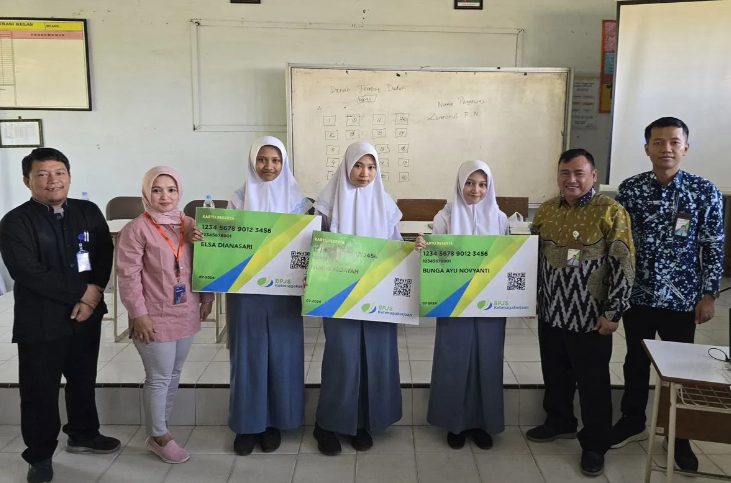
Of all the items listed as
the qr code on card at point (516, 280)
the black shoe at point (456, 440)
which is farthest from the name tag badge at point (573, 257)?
the black shoe at point (456, 440)

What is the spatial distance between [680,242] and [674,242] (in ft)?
0.07

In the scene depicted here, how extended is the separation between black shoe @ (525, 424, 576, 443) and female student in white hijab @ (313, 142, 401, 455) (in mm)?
680

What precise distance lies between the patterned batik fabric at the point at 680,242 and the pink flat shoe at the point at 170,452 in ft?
6.78

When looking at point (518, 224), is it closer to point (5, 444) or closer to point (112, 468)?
point (112, 468)

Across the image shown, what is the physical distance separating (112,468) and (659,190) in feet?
8.35

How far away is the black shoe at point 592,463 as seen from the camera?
2.07m

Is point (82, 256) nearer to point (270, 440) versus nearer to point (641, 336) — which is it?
point (270, 440)

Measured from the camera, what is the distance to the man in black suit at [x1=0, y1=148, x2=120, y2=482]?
1.85 metres

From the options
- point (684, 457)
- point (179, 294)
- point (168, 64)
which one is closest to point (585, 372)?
point (684, 457)

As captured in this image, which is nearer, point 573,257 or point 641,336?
point 573,257

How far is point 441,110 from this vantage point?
470cm

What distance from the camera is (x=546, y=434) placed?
7.66 feet

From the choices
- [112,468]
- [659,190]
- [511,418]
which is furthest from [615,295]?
[112,468]

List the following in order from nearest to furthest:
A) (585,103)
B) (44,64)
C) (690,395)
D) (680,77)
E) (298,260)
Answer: (690,395)
(298,260)
(680,77)
(44,64)
(585,103)
